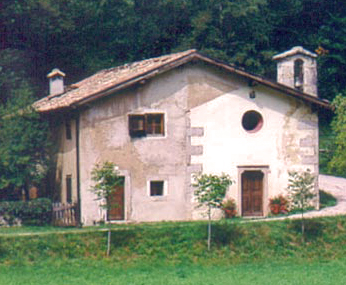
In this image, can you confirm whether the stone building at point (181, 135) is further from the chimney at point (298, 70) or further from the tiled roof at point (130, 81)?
the chimney at point (298, 70)

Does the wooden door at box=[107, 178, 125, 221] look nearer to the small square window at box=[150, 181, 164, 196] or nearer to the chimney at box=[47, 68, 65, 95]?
the small square window at box=[150, 181, 164, 196]

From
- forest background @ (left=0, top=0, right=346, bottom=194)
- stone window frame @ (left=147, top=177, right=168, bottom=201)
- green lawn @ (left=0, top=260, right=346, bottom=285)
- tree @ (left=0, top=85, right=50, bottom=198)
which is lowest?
green lawn @ (left=0, top=260, right=346, bottom=285)

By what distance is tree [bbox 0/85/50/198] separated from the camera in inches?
1259

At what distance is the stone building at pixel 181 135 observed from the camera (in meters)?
31.7

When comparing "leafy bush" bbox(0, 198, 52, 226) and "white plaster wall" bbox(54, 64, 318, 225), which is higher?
"white plaster wall" bbox(54, 64, 318, 225)

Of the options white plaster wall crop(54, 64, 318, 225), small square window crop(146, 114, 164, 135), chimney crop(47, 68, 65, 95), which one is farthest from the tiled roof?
chimney crop(47, 68, 65, 95)

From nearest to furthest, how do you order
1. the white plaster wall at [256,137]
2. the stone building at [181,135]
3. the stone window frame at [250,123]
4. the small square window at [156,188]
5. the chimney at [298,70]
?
the stone building at [181,135]
the small square window at [156,188]
the white plaster wall at [256,137]
the stone window frame at [250,123]
the chimney at [298,70]

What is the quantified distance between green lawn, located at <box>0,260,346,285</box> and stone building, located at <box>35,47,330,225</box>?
20.7 ft

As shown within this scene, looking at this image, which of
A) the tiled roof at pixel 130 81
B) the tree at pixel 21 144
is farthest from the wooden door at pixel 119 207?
the tiled roof at pixel 130 81

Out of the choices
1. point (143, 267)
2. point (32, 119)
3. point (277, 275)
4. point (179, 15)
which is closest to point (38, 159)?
point (32, 119)

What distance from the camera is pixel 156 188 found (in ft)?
106

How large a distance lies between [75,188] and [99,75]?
8.25 m

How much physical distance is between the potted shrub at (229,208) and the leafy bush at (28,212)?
250 inches

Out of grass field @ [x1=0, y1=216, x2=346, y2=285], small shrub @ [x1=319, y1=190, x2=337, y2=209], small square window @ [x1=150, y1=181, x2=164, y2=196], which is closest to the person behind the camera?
grass field @ [x1=0, y1=216, x2=346, y2=285]
